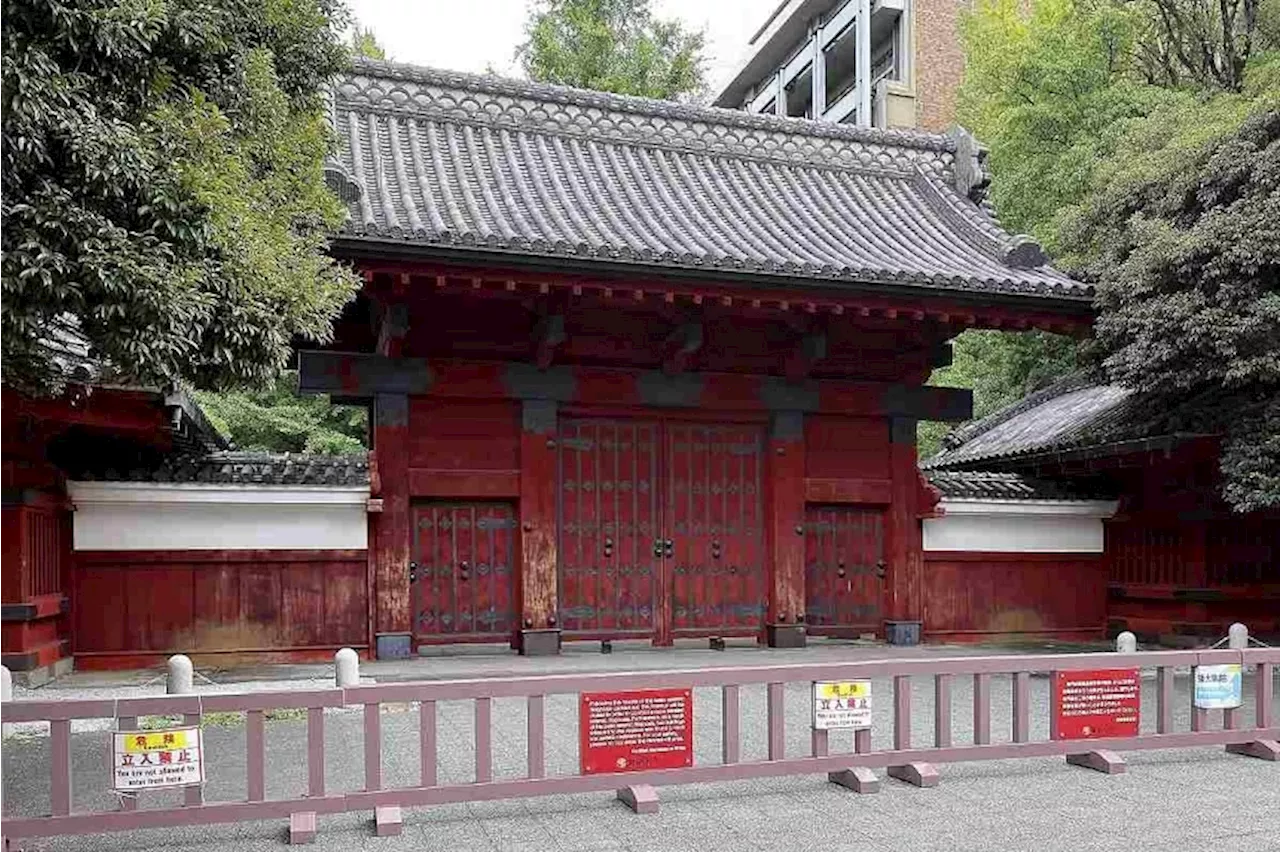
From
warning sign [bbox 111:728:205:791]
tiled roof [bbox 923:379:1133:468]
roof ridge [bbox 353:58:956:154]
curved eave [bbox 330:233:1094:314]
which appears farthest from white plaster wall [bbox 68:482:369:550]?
tiled roof [bbox 923:379:1133:468]

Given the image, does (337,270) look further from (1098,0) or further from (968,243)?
(1098,0)

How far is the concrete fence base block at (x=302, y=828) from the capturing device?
16.8 ft

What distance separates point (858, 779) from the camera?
601 centimetres

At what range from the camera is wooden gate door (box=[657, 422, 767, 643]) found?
460 inches

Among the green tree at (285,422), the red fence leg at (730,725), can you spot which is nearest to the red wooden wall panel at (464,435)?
the red fence leg at (730,725)

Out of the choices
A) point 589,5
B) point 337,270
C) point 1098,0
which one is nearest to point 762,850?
point 337,270

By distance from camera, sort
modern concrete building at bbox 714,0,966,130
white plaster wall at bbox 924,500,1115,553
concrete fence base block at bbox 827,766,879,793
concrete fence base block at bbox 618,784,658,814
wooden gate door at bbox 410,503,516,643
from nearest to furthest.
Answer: concrete fence base block at bbox 618,784,658,814
concrete fence base block at bbox 827,766,879,793
wooden gate door at bbox 410,503,516,643
white plaster wall at bbox 924,500,1115,553
modern concrete building at bbox 714,0,966,130

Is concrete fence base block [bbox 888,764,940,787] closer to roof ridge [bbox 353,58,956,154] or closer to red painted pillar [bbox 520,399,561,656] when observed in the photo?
red painted pillar [bbox 520,399,561,656]

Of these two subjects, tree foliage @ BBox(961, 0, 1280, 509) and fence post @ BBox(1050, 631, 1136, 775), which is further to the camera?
tree foliage @ BBox(961, 0, 1280, 509)

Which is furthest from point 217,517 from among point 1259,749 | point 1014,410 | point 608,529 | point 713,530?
point 1014,410

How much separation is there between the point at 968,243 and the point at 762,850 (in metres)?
9.69

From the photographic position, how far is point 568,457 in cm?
1145

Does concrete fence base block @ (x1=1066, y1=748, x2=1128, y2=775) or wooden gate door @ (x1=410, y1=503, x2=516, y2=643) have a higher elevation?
wooden gate door @ (x1=410, y1=503, x2=516, y2=643)

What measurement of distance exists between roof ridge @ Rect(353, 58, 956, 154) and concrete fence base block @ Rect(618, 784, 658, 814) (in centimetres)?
1004
